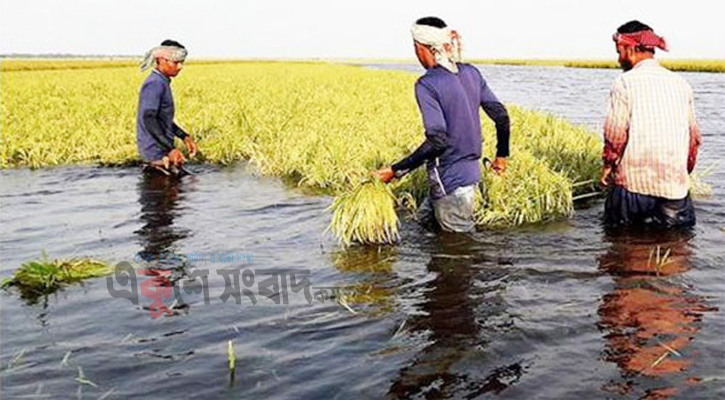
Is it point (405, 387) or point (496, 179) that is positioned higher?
point (496, 179)

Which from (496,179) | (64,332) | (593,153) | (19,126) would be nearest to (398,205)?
(496,179)

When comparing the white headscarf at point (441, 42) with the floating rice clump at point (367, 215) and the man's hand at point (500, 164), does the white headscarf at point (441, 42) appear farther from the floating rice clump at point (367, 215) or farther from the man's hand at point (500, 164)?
the floating rice clump at point (367, 215)

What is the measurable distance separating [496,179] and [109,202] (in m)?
5.29

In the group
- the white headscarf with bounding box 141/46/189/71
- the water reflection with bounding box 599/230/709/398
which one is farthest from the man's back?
the white headscarf with bounding box 141/46/189/71

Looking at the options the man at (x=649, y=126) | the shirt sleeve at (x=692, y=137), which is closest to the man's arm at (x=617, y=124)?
the man at (x=649, y=126)

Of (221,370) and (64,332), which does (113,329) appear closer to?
(64,332)

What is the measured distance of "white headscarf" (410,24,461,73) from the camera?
614cm

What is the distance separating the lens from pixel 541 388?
3.85 meters

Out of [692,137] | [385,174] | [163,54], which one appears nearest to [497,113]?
[385,174]

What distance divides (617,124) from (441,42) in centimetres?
196

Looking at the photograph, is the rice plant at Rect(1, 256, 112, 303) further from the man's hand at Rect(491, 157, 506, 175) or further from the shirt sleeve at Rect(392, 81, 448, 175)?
the man's hand at Rect(491, 157, 506, 175)

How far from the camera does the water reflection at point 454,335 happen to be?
154 inches

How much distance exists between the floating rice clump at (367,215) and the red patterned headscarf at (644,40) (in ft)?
8.86

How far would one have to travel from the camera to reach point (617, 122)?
21.9ft
